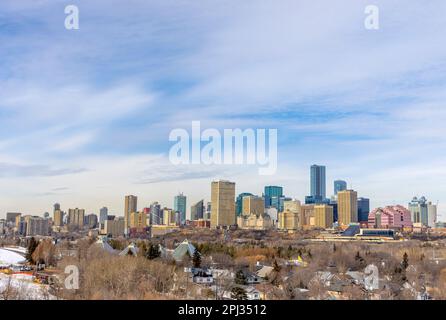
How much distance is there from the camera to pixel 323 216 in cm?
3100

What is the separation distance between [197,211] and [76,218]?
22.3ft

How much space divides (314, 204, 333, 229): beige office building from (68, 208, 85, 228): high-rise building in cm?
1387

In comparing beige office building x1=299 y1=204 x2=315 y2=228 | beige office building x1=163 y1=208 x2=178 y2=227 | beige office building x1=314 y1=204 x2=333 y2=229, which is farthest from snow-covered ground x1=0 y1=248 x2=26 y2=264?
beige office building x1=314 y1=204 x2=333 y2=229

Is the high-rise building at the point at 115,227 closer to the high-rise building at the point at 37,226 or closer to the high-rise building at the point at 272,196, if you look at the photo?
the high-rise building at the point at 37,226

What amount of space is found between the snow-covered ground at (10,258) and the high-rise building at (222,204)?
314 inches

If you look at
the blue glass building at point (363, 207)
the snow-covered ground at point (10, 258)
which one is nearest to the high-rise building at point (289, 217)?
the blue glass building at point (363, 207)

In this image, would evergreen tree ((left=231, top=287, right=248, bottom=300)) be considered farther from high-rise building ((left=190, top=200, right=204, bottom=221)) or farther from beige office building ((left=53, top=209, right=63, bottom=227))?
beige office building ((left=53, top=209, right=63, bottom=227))

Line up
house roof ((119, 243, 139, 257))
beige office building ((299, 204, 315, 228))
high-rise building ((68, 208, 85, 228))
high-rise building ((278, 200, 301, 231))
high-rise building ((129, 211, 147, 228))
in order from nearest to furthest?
house roof ((119, 243, 139, 257))
high-rise building ((129, 211, 147, 228))
high-rise building ((68, 208, 85, 228))
high-rise building ((278, 200, 301, 231))
beige office building ((299, 204, 315, 228))

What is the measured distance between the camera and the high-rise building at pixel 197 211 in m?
26.0

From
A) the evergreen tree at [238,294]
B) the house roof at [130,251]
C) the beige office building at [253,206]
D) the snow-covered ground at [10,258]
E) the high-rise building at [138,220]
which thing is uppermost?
the beige office building at [253,206]

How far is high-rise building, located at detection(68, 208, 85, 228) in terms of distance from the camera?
88.9ft

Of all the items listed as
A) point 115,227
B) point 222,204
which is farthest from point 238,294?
point 115,227

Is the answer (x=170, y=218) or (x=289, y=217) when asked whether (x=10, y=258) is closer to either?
(x=170, y=218)
